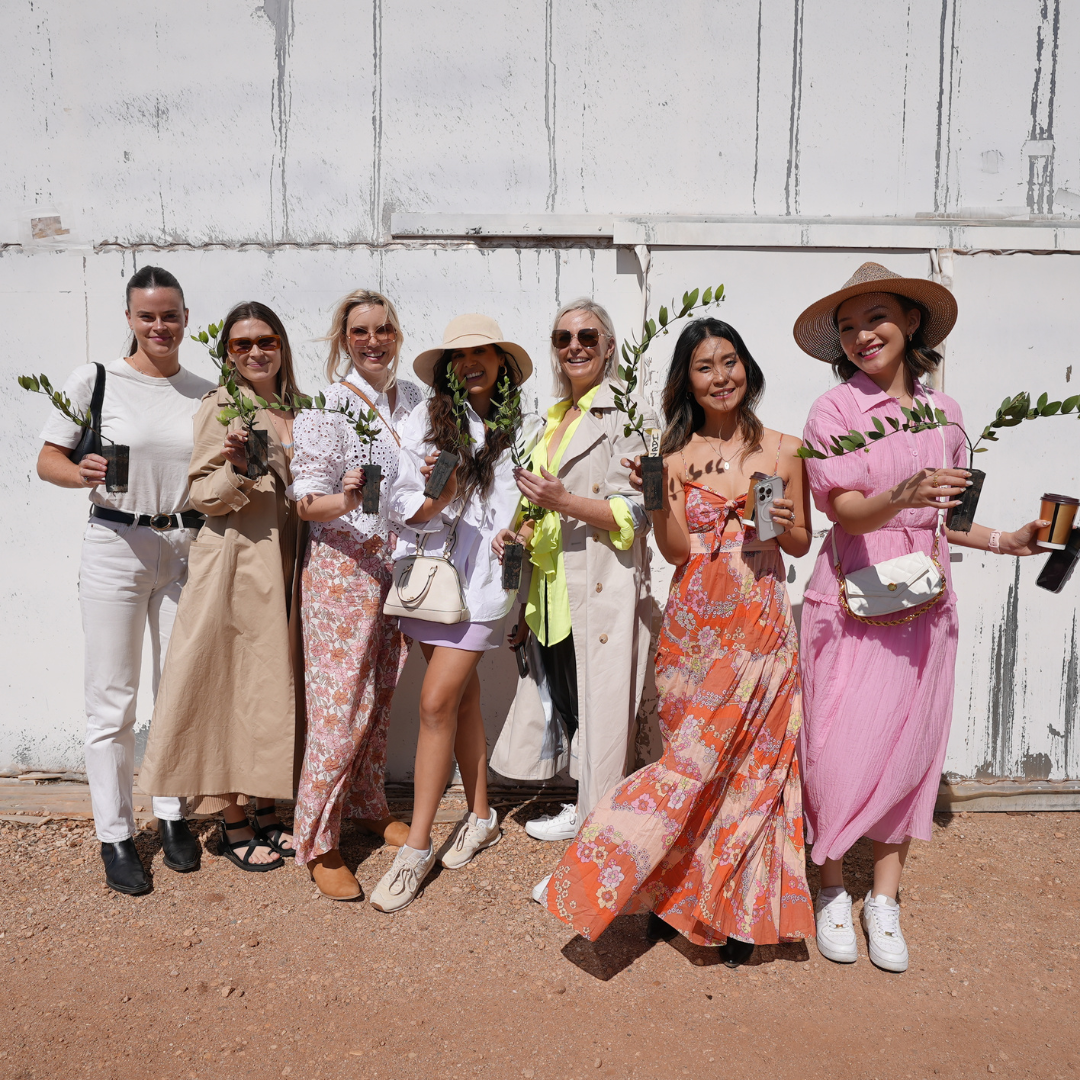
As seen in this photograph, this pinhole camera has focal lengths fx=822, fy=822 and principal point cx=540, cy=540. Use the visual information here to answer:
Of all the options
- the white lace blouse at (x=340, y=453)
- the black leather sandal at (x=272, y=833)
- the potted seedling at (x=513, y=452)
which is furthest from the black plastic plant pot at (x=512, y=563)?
the black leather sandal at (x=272, y=833)

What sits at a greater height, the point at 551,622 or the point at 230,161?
the point at 230,161

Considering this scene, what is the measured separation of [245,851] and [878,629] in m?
2.82

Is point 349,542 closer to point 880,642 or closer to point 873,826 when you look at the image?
point 880,642

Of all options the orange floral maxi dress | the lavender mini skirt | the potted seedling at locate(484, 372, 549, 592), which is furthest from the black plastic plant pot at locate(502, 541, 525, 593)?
the orange floral maxi dress

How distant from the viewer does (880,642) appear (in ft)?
9.66

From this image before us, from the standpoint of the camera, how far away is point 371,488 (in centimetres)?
300

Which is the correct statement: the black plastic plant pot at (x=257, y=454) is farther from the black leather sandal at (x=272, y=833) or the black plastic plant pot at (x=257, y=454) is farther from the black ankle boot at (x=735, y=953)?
the black ankle boot at (x=735, y=953)

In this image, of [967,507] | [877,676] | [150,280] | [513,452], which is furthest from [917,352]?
[150,280]

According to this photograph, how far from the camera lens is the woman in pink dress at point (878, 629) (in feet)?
9.45

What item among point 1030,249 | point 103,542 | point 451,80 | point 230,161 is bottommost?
point 103,542

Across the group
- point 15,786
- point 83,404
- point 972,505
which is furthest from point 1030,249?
point 15,786

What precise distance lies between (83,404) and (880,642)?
3.26 metres

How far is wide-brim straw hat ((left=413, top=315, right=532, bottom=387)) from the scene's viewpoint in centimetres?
327

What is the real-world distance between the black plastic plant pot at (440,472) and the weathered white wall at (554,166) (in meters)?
1.42
